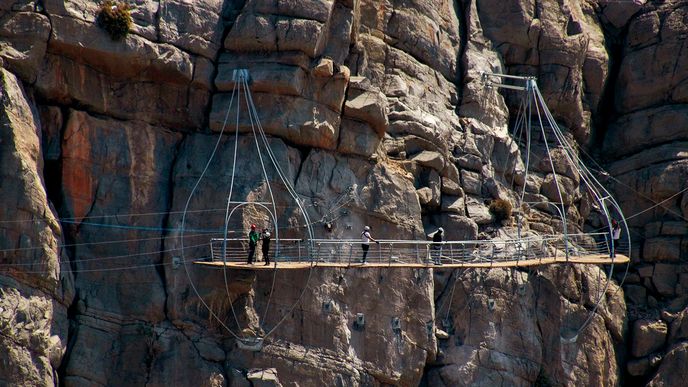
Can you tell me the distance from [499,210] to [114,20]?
1632 cm

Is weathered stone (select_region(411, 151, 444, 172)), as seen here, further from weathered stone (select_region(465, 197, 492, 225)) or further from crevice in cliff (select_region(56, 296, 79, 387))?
crevice in cliff (select_region(56, 296, 79, 387))

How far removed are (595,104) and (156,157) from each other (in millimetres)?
20626

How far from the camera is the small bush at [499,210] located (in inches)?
2357

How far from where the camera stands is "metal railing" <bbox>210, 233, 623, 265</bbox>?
5294 centimetres

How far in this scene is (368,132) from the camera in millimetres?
56375

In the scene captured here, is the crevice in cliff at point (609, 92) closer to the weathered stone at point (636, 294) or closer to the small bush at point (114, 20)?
the weathered stone at point (636, 294)

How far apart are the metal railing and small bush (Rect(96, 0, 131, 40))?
7.42 meters

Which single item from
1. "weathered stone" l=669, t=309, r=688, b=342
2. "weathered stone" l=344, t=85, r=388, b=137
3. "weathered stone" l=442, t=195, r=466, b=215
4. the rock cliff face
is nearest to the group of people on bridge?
the rock cliff face

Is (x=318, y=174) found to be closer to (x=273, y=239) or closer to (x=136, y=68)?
(x=273, y=239)

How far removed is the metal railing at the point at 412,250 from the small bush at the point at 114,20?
7.42 meters

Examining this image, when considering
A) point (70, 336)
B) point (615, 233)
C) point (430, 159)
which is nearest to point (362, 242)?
point (430, 159)

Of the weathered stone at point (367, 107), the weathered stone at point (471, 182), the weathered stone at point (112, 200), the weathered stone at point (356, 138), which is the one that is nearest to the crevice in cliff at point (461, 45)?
the weathered stone at point (471, 182)

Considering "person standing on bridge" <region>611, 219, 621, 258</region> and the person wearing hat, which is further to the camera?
"person standing on bridge" <region>611, 219, 621, 258</region>

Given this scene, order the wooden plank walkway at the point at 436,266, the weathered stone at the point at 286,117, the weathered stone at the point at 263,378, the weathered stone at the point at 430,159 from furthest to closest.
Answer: the weathered stone at the point at 430,159
the weathered stone at the point at 286,117
the weathered stone at the point at 263,378
the wooden plank walkway at the point at 436,266
